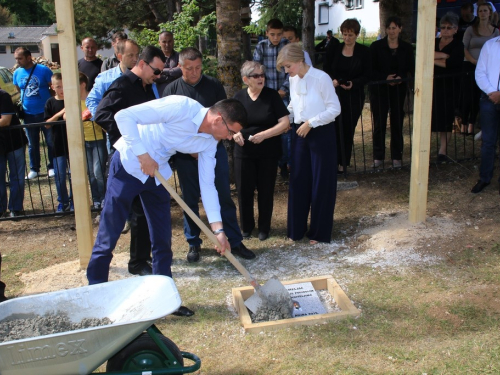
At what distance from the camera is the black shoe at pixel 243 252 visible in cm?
560

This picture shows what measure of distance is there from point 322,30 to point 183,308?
47083 millimetres

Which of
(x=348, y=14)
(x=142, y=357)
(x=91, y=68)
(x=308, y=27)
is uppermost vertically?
(x=348, y=14)

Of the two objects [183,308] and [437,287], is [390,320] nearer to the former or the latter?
[437,287]

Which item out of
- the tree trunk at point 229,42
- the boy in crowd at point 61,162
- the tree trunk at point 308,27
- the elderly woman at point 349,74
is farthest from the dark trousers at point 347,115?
the tree trunk at point 308,27

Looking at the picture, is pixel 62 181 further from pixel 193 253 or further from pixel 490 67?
pixel 490 67

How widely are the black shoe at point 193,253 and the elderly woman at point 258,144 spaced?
70 cm

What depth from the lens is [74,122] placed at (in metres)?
5.06

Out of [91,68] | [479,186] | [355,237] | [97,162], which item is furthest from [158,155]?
[91,68]

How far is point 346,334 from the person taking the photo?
4016mm

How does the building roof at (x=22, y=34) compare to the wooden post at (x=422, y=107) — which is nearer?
the wooden post at (x=422, y=107)

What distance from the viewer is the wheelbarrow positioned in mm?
2898

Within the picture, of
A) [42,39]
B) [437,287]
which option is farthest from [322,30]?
[437,287]

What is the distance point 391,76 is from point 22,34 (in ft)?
202

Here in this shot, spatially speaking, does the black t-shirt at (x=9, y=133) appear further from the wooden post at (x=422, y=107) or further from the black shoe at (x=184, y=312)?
the wooden post at (x=422, y=107)
